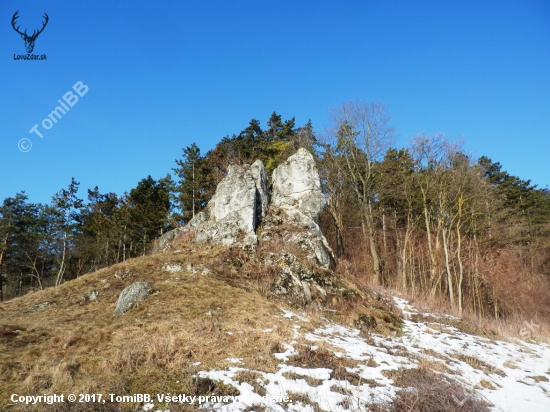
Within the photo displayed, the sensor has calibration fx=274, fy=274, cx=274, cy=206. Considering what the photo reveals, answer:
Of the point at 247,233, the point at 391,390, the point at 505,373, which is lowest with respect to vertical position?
the point at 505,373

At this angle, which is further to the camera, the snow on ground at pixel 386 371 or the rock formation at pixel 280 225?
the rock formation at pixel 280 225

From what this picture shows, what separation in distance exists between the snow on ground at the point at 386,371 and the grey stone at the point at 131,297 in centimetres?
568

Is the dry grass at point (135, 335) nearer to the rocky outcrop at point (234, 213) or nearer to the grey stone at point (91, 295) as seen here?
the grey stone at point (91, 295)

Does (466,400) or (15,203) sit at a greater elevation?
(15,203)

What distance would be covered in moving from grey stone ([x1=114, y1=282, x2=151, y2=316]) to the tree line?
12.5 meters

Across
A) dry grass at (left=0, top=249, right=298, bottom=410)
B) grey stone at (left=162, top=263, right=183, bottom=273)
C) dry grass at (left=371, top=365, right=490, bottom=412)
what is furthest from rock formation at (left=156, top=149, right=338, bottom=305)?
dry grass at (left=371, top=365, right=490, bottom=412)

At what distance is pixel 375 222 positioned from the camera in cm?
2698

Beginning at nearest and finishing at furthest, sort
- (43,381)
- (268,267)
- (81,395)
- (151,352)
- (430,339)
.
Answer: (81,395) → (43,381) → (151,352) → (430,339) → (268,267)

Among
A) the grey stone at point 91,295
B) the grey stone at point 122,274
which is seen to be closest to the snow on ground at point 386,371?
the grey stone at point 122,274

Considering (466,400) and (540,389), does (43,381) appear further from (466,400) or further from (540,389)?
(540,389)

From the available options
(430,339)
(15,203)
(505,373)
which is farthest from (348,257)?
(15,203)

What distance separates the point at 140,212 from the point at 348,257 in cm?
2157

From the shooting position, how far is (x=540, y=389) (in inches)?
269

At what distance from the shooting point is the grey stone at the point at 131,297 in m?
10.3
